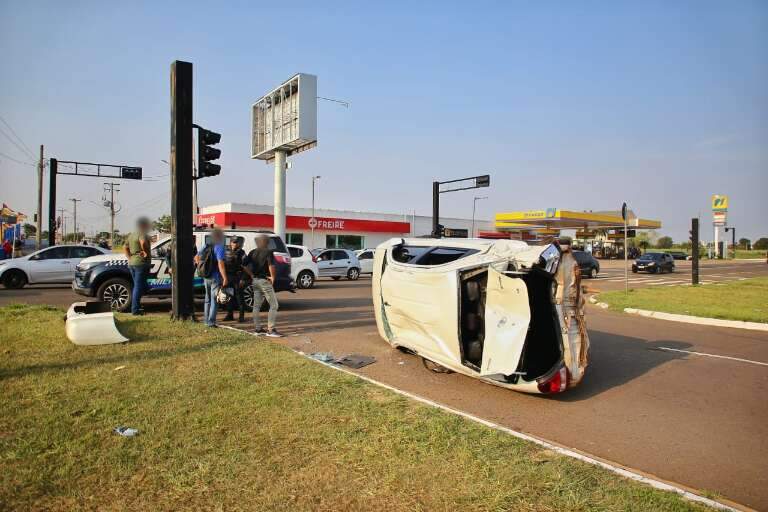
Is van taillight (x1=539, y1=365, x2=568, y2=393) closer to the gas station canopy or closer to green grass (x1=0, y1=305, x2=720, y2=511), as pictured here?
green grass (x1=0, y1=305, x2=720, y2=511)

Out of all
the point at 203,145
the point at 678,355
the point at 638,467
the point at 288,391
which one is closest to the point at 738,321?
the point at 678,355

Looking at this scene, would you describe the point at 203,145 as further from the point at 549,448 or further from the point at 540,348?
the point at 549,448

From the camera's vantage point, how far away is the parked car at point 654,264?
34.7 metres

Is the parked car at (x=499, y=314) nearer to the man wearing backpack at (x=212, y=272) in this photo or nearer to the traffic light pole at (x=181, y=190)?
the man wearing backpack at (x=212, y=272)

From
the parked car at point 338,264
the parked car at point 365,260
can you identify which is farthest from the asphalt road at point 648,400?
the parked car at point 365,260

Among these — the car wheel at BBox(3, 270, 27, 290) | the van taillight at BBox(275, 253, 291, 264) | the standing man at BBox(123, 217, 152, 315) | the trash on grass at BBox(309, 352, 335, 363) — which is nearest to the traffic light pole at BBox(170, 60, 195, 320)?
the standing man at BBox(123, 217, 152, 315)

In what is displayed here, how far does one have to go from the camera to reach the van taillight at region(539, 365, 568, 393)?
5195 millimetres

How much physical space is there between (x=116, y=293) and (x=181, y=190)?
3.67 metres

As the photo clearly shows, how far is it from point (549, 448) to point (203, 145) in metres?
8.24

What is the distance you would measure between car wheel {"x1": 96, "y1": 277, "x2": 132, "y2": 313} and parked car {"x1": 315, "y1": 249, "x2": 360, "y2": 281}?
1151cm

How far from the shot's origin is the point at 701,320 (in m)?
11.6

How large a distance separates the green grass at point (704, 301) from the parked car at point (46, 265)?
16.7 meters

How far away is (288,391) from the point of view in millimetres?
5047

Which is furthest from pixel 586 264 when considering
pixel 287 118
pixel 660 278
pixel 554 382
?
pixel 554 382
